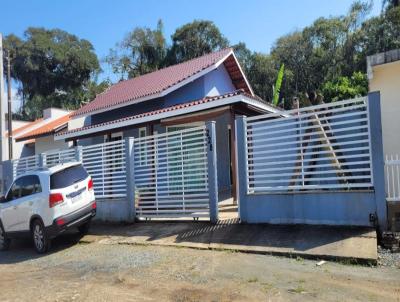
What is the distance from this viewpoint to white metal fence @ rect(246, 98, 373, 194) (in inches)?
313

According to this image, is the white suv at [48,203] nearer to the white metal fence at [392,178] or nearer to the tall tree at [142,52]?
the white metal fence at [392,178]

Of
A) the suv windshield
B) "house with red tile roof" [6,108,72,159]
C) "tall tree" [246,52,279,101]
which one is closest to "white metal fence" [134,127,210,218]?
the suv windshield

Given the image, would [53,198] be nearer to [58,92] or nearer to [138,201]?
[138,201]

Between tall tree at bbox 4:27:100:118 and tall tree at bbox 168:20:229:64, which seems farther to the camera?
tall tree at bbox 4:27:100:118

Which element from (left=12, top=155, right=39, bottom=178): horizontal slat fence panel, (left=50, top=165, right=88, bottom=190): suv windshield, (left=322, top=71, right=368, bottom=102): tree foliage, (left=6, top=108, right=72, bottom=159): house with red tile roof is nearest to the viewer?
(left=50, top=165, right=88, bottom=190): suv windshield

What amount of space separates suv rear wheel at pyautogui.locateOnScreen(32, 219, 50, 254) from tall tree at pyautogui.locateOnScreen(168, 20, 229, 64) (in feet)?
112

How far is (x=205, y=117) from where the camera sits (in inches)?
525

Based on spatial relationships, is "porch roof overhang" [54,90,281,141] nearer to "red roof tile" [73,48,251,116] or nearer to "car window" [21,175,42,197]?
"red roof tile" [73,48,251,116]

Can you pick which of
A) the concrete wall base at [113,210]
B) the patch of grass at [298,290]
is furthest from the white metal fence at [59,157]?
the patch of grass at [298,290]

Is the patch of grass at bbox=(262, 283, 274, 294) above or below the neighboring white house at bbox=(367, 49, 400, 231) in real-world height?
below

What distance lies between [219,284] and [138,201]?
5795 mm

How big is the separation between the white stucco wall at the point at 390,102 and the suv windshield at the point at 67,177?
7.72m

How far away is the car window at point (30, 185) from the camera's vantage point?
32.6 feet

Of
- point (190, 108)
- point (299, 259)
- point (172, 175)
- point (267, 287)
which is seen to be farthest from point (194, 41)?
point (267, 287)
